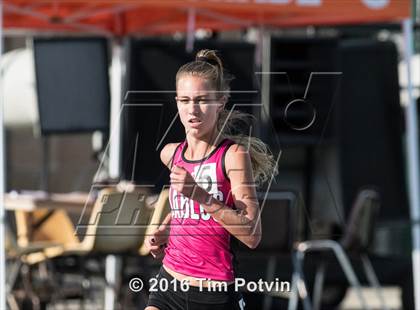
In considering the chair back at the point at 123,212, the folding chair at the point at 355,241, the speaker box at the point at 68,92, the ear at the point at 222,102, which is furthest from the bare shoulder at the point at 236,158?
the folding chair at the point at 355,241

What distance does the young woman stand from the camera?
134 inches

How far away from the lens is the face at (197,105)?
340 cm

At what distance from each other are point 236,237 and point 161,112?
0.75 m

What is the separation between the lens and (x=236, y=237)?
3.43 meters

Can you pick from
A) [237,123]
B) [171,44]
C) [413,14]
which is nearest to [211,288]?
[237,123]

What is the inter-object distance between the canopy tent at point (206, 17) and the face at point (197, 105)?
2.76 metres

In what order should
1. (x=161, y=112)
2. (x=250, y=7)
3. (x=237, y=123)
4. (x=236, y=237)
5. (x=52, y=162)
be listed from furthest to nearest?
(x=52, y=162), (x=250, y=7), (x=161, y=112), (x=237, y=123), (x=236, y=237)

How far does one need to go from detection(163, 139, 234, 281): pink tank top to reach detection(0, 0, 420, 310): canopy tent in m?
2.63

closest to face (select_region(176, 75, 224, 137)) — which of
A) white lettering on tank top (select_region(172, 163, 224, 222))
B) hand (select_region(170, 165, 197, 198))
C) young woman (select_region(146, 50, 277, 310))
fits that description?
young woman (select_region(146, 50, 277, 310))

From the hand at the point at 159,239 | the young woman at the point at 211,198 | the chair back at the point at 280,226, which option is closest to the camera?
the young woman at the point at 211,198

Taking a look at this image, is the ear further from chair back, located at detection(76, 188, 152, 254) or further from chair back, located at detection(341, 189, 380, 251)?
chair back, located at detection(341, 189, 380, 251)

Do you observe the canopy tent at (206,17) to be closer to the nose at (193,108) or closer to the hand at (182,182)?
the nose at (193,108)

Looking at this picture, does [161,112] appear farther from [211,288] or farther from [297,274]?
[297,274]

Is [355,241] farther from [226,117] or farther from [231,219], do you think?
[231,219]
